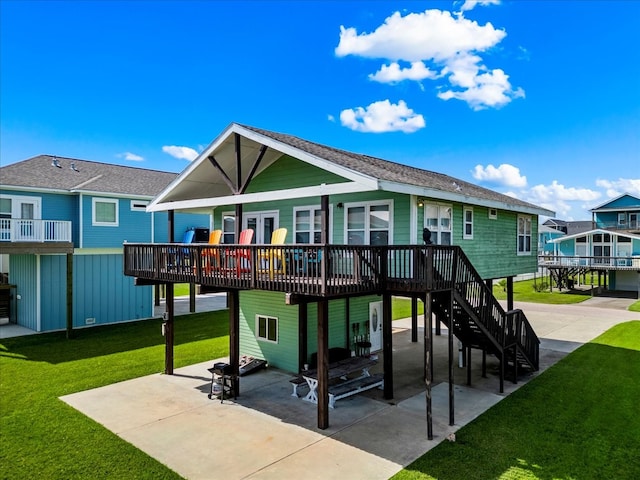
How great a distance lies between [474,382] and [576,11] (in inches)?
593

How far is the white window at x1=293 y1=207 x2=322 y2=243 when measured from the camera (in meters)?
12.2

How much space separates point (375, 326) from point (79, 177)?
16700 millimetres

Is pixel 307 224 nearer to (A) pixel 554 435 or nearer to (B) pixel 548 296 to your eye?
(A) pixel 554 435

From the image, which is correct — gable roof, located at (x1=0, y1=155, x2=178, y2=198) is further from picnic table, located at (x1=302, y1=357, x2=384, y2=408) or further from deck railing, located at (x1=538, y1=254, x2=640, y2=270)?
deck railing, located at (x1=538, y1=254, x2=640, y2=270)

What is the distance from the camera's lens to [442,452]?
748cm

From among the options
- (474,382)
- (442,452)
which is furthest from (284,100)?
(442,452)

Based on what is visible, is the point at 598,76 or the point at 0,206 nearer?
the point at 0,206

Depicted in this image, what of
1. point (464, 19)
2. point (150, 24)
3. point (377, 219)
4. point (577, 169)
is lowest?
point (377, 219)

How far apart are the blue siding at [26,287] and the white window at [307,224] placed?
13.2 m

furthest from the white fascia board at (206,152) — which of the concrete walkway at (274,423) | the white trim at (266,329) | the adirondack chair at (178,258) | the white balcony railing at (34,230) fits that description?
the white balcony railing at (34,230)

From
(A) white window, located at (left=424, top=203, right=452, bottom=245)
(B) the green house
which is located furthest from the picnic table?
(A) white window, located at (left=424, top=203, right=452, bottom=245)

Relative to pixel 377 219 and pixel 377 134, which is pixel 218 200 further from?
pixel 377 134

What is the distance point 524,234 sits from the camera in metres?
15.9

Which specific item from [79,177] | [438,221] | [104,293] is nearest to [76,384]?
[104,293]
